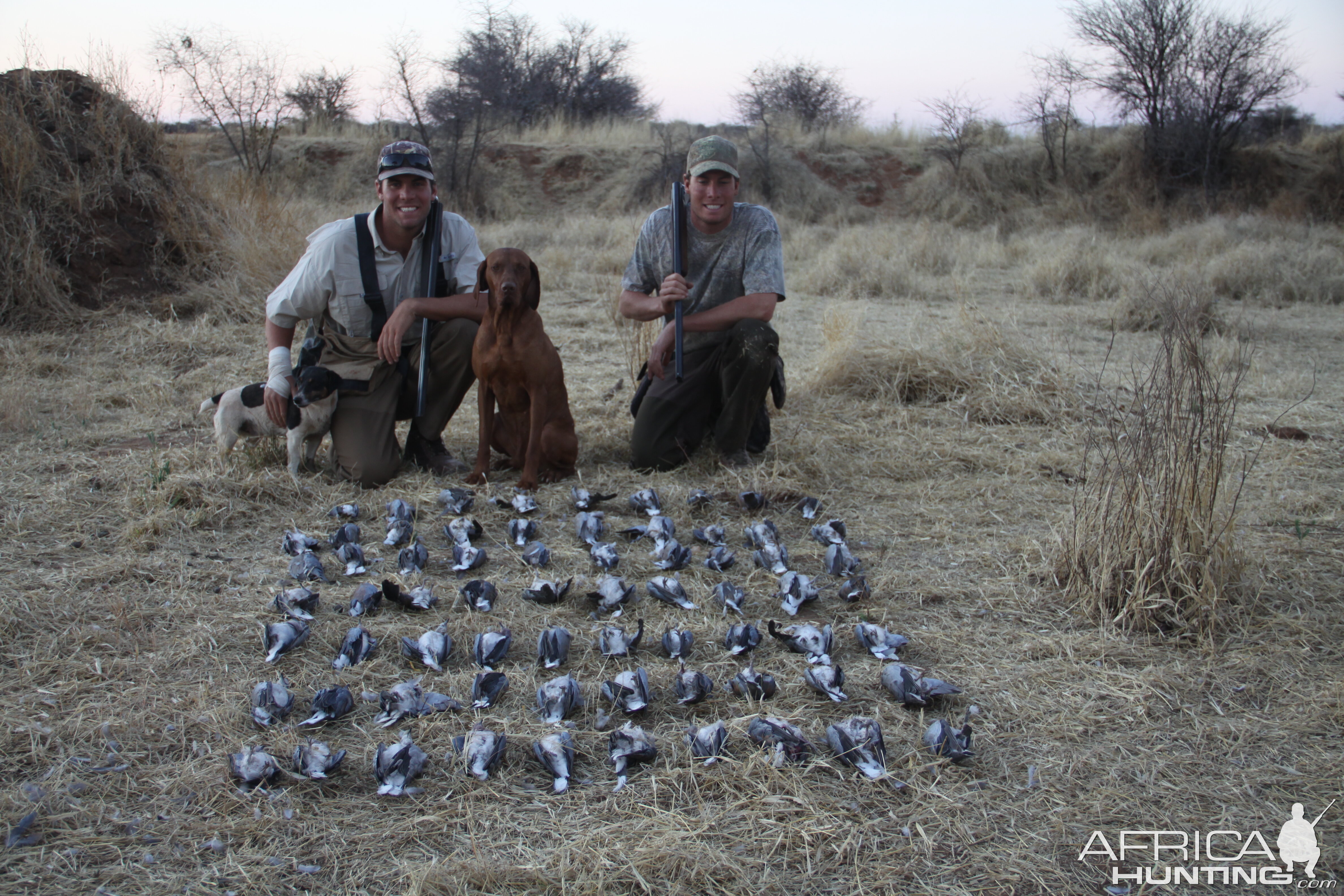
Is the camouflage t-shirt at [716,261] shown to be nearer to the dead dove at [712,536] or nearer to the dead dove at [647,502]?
the dead dove at [647,502]

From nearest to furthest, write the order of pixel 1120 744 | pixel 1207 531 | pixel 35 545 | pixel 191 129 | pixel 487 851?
1. pixel 487 851
2. pixel 1120 744
3. pixel 1207 531
4. pixel 35 545
5. pixel 191 129

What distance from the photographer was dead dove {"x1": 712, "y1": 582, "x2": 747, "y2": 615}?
10.8ft

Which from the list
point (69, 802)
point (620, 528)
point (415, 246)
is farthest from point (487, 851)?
point (415, 246)

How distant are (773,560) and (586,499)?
1.01 meters

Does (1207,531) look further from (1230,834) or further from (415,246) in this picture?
(415,246)

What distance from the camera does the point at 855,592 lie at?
334cm

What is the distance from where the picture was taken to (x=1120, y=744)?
2.48 m

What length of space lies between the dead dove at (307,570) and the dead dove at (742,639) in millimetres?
1567

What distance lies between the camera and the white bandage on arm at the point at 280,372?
Result: 14.4 feet

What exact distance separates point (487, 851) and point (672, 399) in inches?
116

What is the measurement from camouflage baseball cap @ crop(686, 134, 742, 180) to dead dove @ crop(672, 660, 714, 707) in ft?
8.25

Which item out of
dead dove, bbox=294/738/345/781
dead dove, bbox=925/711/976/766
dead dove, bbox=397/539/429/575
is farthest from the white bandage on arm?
dead dove, bbox=925/711/976/766

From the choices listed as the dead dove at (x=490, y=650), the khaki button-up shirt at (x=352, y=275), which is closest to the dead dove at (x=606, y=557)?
the dead dove at (x=490, y=650)

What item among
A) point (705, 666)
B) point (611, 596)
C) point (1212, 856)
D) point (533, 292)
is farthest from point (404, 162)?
point (1212, 856)
